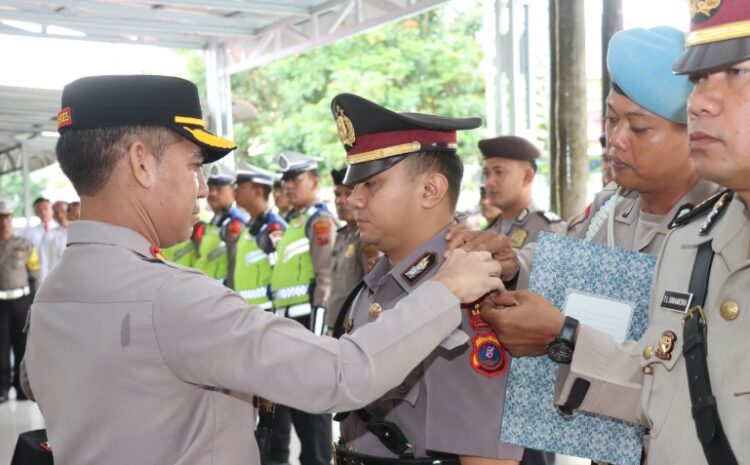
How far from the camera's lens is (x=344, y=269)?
20.6 ft

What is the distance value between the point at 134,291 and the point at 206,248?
21.6 ft

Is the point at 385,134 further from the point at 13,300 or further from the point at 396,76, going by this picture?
the point at 396,76

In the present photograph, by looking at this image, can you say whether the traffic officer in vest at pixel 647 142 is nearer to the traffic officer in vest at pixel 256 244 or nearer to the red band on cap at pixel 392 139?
the red band on cap at pixel 392 139

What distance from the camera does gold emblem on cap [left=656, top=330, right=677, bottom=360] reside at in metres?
1.52

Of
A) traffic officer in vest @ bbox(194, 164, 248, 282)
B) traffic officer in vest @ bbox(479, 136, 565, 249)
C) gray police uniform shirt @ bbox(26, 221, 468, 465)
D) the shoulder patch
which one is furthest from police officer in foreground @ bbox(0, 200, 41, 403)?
gray police uniform shirt @ bbox(26, 221, 468, 465)

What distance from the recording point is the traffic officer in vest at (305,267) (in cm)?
648

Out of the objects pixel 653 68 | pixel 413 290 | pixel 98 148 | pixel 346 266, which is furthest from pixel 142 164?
pixel 346 266

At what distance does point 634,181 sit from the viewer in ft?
7.18

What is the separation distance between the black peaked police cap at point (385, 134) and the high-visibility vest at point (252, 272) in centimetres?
477

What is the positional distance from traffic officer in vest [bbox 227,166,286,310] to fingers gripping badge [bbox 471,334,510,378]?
16.1 feet

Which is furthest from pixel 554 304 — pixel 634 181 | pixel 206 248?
pixel 206 248

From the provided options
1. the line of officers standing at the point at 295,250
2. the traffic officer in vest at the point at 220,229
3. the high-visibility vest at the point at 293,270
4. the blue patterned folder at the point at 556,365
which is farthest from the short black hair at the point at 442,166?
the traffic officer in vest at the point at 220,229

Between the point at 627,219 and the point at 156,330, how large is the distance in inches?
55.1

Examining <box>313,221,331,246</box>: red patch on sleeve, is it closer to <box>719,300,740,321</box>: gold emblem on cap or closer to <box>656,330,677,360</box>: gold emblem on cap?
<box>656,330,677,360</box>: gold emblem on cap
